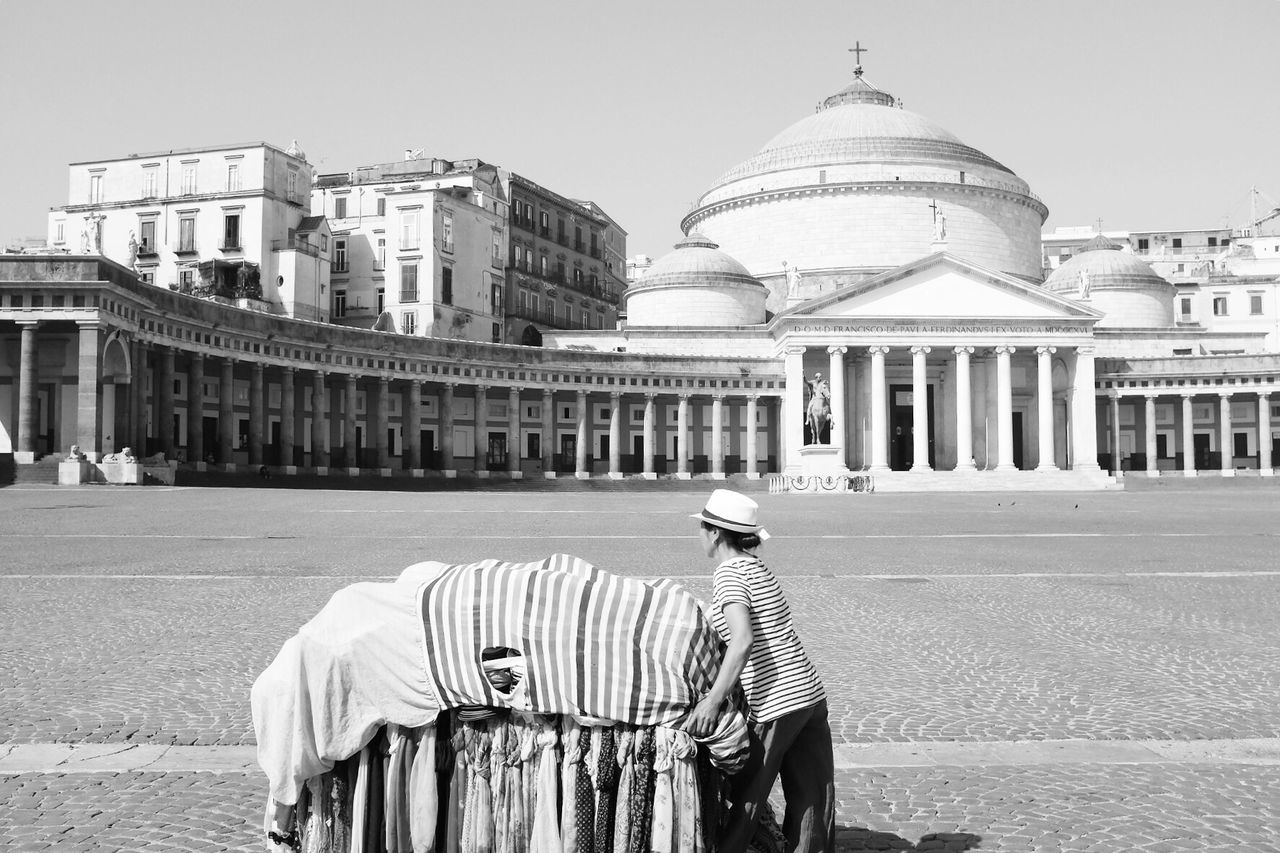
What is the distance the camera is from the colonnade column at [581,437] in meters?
64.9

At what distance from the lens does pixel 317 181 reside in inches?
2931

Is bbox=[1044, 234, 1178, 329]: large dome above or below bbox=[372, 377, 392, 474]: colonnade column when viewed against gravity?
above

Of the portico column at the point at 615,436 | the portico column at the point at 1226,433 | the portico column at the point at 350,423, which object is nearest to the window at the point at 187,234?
the portico column at the point at 350,423

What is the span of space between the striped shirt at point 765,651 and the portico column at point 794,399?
58731 millimetres

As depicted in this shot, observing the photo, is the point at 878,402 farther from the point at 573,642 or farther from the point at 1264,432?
the point at 573,642

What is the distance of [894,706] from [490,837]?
13.3 ft

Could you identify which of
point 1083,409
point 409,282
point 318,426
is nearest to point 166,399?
point 318,426

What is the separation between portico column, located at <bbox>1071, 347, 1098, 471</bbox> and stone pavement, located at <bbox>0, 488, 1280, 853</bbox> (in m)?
46.2

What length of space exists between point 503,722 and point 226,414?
50.0 metres

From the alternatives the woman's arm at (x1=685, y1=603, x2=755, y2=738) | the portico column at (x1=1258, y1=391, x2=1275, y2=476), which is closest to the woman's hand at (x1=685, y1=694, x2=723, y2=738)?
the woman's arm at (x1=685, y1=603, x2=755, y2=738)

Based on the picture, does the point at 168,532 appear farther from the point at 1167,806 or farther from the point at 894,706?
the point at 1167,806

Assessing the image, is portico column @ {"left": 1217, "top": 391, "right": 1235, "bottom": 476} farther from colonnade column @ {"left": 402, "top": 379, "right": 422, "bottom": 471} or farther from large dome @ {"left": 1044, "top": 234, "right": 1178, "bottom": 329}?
colonnade column @ {"left": 402, "top": 379, "right": 422, "bottom": 471}

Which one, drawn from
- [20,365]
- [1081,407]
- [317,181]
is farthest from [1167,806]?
[317,181]

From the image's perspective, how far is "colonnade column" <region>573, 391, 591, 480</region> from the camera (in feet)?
213
